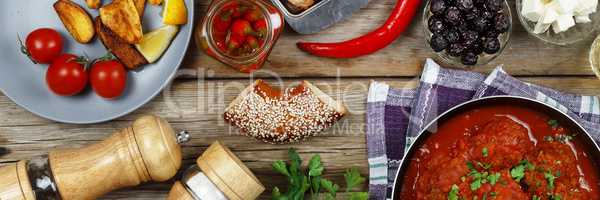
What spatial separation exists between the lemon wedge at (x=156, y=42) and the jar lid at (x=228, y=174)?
388mm

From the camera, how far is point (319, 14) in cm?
241

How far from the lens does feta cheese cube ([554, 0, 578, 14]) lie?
7.37ft

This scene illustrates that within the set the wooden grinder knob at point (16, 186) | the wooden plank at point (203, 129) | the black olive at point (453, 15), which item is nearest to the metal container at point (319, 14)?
the wooden plank at point (203, 129)

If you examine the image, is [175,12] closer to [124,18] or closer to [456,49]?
[124,18]

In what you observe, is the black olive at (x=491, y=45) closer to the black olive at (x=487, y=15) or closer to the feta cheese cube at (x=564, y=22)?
the black olive at (x=487, y=15)

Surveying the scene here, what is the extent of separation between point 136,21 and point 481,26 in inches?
41.5

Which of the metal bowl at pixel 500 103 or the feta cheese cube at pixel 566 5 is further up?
the feta cheese cube at pixel 566 5

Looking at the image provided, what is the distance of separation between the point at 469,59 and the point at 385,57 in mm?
294

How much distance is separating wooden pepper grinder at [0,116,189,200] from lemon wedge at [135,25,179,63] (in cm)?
25

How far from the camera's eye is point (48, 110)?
2.38 meters

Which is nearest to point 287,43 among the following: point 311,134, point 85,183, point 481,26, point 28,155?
point 311,134

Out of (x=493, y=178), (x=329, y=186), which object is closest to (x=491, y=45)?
(x=493, y=178)

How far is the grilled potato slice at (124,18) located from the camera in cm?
231

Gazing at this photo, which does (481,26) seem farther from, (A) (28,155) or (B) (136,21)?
(A) (28,155)
